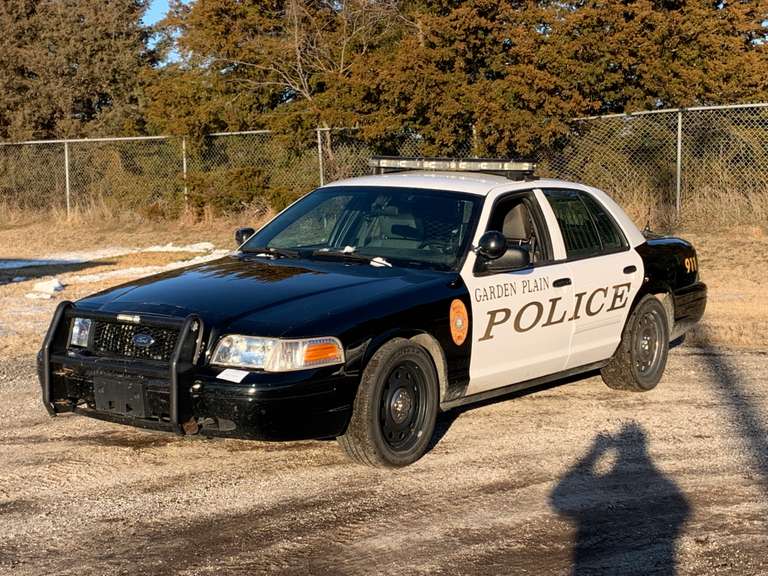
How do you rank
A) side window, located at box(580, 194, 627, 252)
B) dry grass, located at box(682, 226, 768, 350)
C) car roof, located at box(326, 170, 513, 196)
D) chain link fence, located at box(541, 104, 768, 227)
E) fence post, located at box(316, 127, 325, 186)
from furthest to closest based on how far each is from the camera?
fence post, located at box(316, 127, 325, 186) < chain link fence, located at box(541, 104, 768, 227) < dry grass, located at box(682, 226, 768, 350) < side window, located at box(580, 194, 627, 252) < car roof, located at box(326, 170, 513, 196)

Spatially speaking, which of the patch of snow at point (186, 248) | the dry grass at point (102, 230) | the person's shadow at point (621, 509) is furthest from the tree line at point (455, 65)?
the person's shadow at point (621, 509)

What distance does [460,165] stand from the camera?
325 inches

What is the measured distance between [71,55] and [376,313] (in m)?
29.2

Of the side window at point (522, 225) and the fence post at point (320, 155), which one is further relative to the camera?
the fence post at point (320, 155)

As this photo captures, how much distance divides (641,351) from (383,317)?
2974mm

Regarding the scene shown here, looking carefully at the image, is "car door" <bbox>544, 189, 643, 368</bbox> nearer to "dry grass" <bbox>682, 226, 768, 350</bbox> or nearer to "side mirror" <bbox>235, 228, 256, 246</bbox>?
"side mirror" <bbox>235, 228, 256, 246</bbox>

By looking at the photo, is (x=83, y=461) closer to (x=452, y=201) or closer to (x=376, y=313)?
(x=376, y=313)

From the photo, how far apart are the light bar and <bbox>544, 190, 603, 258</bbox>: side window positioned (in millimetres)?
269

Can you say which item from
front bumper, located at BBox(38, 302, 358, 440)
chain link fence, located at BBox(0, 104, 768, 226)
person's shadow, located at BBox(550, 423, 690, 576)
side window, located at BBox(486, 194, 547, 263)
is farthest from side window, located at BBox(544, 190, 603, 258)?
chain link fence, located at BBox(0, 104, 768, 226)

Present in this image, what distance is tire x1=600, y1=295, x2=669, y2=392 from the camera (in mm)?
8312

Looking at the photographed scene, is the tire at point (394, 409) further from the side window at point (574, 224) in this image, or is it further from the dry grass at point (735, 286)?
the dry grass at point (735, 286)

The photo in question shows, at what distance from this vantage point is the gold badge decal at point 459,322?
21.7 feet

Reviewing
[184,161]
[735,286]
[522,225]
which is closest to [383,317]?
[522,225]

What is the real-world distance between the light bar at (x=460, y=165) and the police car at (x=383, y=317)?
13 millimetres
